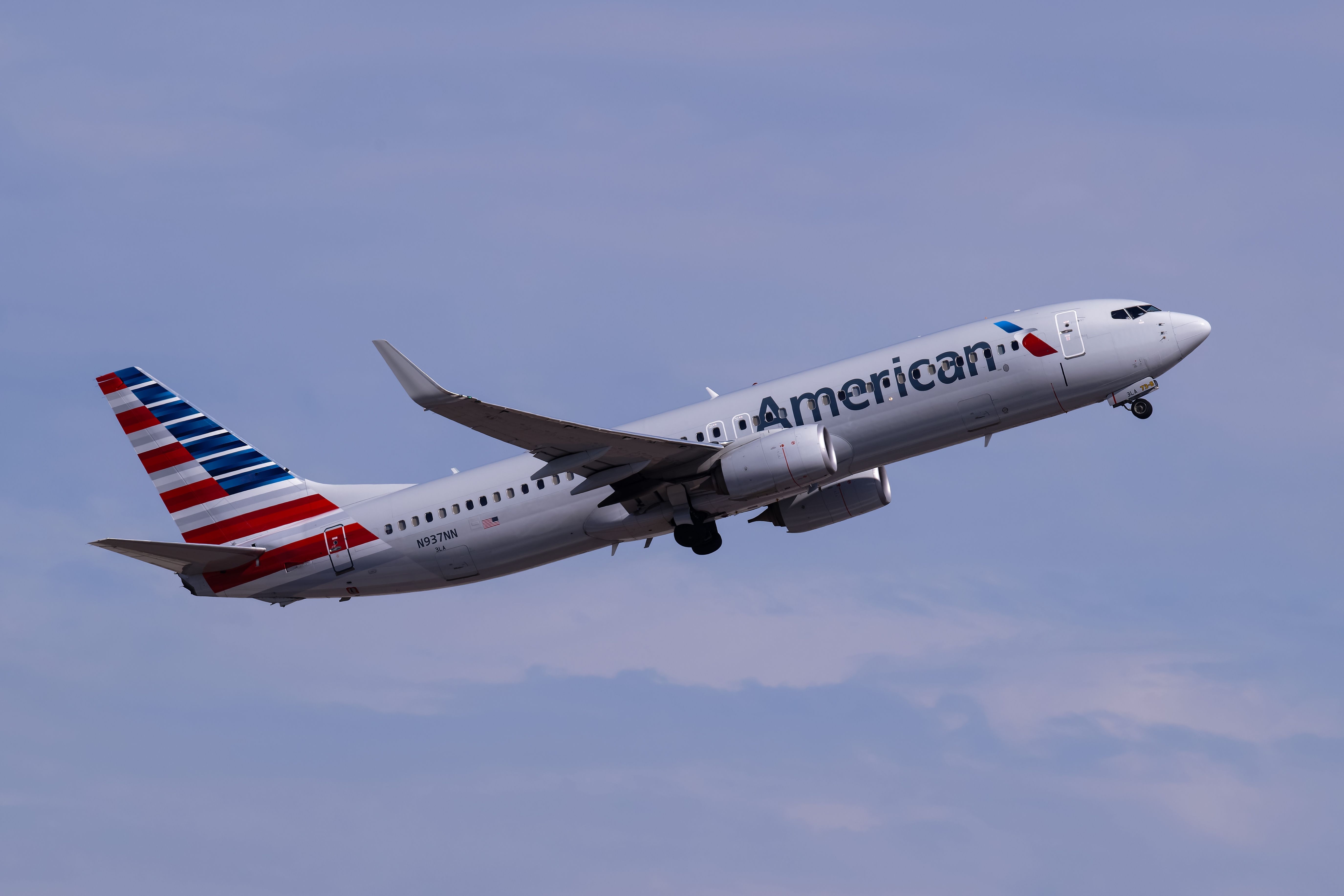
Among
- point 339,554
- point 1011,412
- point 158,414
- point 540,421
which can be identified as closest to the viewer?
point 540,421

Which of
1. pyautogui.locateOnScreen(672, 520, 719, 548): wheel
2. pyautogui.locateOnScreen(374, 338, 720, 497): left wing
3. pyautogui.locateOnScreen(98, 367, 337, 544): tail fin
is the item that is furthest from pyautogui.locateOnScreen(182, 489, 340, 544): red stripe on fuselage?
pyautogui.locateOnScreen(672, 520, 719, 548): wheel

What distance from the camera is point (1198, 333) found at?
4109 cm

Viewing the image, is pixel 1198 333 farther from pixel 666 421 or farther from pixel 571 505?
pixel 571 505

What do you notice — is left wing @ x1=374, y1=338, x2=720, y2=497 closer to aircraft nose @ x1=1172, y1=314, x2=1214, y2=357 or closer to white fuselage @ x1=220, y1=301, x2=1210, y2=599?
white fuselage @ x1=220, y1=301, x2=1210, y2=599

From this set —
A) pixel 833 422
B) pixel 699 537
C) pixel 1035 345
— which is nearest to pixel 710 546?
pixel 699 537

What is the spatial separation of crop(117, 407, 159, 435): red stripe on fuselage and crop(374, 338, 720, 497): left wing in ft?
51.7

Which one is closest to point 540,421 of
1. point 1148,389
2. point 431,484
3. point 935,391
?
point 431,484

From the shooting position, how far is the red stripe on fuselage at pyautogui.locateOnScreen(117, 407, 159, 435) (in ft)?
161

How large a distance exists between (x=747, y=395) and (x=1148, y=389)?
12.0m

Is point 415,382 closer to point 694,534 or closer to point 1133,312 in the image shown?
point 694,534

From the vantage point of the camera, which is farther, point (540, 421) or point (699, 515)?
point (699, 515)

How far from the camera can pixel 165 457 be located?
4862 centimetres

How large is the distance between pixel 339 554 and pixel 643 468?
11121mm

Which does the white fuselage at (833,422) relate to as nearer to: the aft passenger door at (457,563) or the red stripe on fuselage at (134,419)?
the aft passenger door at (457,563)
